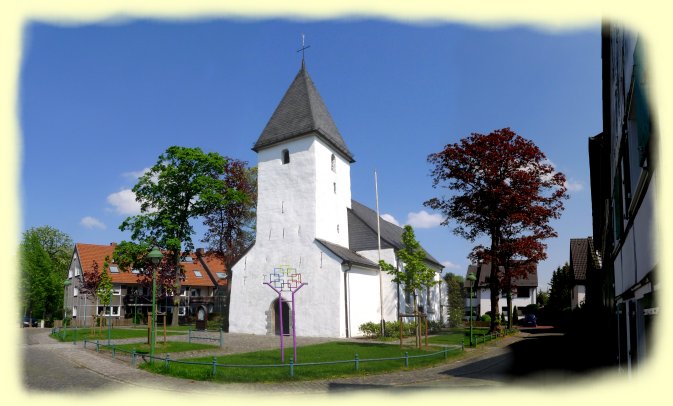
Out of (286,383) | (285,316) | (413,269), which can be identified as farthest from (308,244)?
(286,383)

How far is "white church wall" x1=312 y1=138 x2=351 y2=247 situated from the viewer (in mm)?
33094

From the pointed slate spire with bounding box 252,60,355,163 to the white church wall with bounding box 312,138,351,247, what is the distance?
3.11ft

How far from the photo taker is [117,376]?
14758 millimetres

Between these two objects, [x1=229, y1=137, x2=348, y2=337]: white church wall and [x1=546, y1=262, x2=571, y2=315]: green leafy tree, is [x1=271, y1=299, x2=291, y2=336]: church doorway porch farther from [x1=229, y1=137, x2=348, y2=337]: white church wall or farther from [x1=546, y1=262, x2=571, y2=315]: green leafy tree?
[x1=546, y1=262, x2=571, y2=315]: green leafy tree

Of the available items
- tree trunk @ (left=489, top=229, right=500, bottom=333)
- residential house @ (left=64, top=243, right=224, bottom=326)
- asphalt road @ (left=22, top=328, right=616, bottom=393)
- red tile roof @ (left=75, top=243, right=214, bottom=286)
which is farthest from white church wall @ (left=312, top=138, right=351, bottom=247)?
red tile roof @ (left=75, top=243, right=214, bottom=286)

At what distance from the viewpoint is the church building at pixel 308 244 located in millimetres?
30703

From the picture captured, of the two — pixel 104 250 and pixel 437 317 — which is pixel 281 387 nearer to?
pixel 437 317

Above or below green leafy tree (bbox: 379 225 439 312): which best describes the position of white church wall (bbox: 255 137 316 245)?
above

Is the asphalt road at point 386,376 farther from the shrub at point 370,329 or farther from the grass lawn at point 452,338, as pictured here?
the shrub at point 370,329

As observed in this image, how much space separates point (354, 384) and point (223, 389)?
3498mm

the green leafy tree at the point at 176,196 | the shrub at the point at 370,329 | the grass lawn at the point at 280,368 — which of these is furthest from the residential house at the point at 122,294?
the grass lawn at the point at 280,368

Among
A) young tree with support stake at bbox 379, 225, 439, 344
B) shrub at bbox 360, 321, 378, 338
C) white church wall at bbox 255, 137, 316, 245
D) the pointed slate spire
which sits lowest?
shrub at bbox 360, 321, 378, 338

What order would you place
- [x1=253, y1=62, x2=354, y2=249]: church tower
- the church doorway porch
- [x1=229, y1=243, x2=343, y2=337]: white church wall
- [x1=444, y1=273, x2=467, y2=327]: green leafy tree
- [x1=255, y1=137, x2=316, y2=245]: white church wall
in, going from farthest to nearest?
[x1=444, y1=273, x2=467, y2=327]: green leafy tree → [x1=253, y1=62, x2=354, y2=249]: church tower → [x1=255, y1=137, x2=316, y2=245]: white church wall → the church doorway porch → [x1=229, y1=243, x2=343, y2=337]: white church wall

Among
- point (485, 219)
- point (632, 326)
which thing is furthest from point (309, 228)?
point (632, 326)
